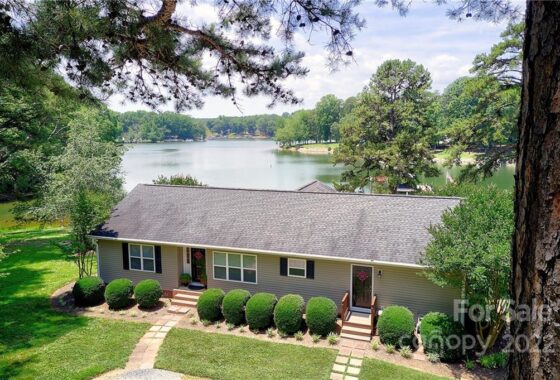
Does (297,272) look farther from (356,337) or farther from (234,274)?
(356,337)

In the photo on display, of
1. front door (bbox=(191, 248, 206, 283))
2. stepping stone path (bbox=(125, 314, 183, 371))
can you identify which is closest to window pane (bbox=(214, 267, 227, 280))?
front door (bbox=(191, 248, 206, 283))

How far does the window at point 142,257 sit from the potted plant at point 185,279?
3.76 ft

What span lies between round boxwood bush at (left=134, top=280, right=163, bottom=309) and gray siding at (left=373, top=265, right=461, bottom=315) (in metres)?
7.44

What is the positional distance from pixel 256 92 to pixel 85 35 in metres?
2.81

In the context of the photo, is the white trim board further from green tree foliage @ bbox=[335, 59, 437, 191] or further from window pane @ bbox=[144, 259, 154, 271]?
green tree foliage @ bbox=[335, 59, 437, 191]

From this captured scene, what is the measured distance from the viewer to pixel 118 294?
1453 centimetres

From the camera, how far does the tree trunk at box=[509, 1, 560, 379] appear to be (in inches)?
74.0

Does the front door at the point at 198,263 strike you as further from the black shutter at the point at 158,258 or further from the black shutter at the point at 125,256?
the black shutter at the point at 125,256

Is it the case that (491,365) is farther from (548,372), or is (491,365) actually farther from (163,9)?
(163,9)

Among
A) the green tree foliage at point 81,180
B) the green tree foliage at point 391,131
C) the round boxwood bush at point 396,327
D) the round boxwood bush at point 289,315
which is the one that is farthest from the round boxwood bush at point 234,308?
the green tree foliage at point 391,131

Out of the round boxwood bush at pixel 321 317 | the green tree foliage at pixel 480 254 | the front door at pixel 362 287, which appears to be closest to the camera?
the green tree foliage at pixel 480 254

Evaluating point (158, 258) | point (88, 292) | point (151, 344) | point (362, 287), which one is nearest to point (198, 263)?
point (158, 258)

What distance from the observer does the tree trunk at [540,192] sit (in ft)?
6.17

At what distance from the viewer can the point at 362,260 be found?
13078 mm
